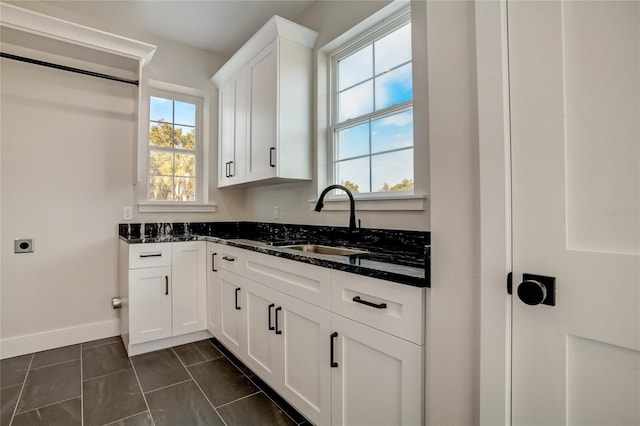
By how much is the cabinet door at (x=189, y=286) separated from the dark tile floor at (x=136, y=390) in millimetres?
213

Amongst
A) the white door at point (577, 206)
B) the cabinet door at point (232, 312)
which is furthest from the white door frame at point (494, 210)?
the cabinet door at point (232, 312)

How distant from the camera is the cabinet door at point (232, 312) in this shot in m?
2.09

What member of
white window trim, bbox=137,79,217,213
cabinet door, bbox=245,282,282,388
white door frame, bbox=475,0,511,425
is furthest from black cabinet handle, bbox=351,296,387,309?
white window trim, bbox=137,79,217,213

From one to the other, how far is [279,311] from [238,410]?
590 millimetres

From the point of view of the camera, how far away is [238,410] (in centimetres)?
171

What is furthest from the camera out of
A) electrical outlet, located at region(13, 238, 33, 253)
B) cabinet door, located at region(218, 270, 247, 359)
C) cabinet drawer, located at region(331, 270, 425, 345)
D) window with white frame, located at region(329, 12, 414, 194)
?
electrical outlet, located at region(13, 238, 33, 253)

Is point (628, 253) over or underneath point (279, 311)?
over

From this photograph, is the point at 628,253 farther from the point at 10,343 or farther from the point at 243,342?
the point at 10,343

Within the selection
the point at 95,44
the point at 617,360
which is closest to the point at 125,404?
the point at 617,360

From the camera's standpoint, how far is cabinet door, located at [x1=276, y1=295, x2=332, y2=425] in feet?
4.50

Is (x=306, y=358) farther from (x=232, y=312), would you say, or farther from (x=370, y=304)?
(x=232, y=312)

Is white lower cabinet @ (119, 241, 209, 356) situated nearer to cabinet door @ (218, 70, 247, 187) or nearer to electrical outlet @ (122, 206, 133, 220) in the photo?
electrical outlet @ (122, 206, 133, 220)

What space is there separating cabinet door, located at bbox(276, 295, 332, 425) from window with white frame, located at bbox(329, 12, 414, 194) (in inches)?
37.2

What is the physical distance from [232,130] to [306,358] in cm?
222
